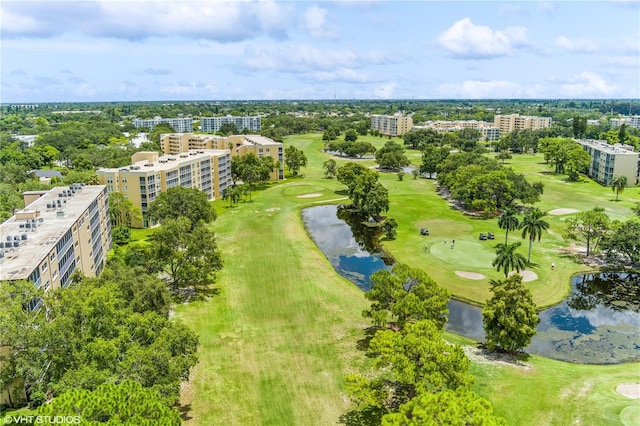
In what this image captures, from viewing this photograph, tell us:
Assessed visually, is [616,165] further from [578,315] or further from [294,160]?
[294,160]

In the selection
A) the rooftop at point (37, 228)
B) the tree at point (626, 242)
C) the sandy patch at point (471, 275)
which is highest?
the rooftop at point (37, 228)

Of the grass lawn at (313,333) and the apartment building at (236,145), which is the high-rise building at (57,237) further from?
the apartment building at (236,145)

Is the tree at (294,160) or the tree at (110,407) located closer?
the tree at (110,407)

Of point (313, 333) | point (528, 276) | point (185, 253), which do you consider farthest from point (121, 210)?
point (528, 276)

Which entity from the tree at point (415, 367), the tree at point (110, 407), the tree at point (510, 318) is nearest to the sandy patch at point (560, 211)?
the tree at point (510, 318)

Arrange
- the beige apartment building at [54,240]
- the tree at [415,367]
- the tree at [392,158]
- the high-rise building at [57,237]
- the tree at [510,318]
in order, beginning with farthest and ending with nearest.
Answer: the tree at [392,158], the tree at [510,318], the high-rise building at [57,237], the beige apartment building at [54,240], the tree at [415,367]

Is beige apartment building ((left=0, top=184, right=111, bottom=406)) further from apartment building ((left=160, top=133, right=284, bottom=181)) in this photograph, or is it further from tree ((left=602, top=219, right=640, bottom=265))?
tree ((left=602, top=219, right=640, bottom=265))
